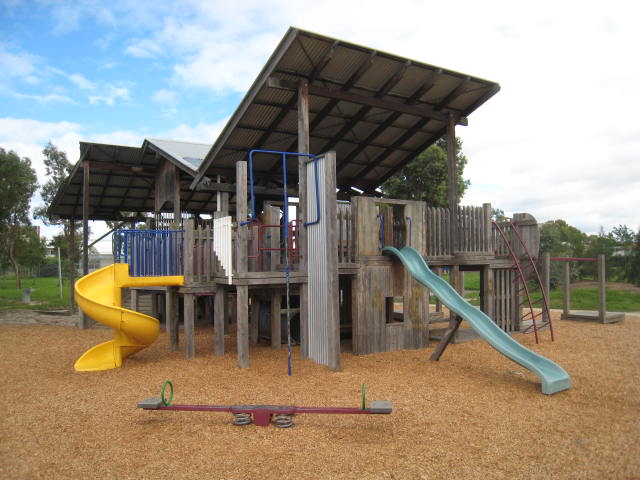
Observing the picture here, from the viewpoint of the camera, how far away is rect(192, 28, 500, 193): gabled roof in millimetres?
10703

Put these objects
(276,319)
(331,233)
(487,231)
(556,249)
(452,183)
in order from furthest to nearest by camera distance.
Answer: (556,249) < (452,183) < (487,231) < (276,319) < (331,233)

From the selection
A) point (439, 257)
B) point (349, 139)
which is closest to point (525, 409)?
point (439, 257)

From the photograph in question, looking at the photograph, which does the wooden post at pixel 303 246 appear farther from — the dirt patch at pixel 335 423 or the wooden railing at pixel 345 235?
the wooden railing at pixel 345 235

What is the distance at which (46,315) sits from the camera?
20031 millimetres

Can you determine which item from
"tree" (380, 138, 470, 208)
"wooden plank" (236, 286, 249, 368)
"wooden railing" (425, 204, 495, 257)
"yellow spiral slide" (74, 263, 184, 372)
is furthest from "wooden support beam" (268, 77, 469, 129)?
"tree" (380, 138, 470, 208)

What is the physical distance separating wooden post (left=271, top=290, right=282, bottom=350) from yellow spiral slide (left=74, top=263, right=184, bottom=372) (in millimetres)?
2247

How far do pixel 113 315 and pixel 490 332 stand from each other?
7.32 meters

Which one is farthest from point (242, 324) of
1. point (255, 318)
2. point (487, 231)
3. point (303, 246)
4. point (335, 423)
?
point (487, 231)

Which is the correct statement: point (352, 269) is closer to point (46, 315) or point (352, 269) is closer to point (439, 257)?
point (439, 257)

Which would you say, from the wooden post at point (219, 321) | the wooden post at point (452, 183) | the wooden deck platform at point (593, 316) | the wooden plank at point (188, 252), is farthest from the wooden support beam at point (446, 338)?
the wooden deck platform at point (593, 316)

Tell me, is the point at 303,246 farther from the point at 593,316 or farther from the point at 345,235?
the point at 593,316

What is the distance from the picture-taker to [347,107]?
13.4m

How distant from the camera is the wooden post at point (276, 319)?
37.8 feet

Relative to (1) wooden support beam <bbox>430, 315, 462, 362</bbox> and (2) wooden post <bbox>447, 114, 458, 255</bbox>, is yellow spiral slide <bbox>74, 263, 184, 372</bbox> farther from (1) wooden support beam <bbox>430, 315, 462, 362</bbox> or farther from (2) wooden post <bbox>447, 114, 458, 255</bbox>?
(2) wooden post <bbox>447, 114, 458, 255</bbox>
